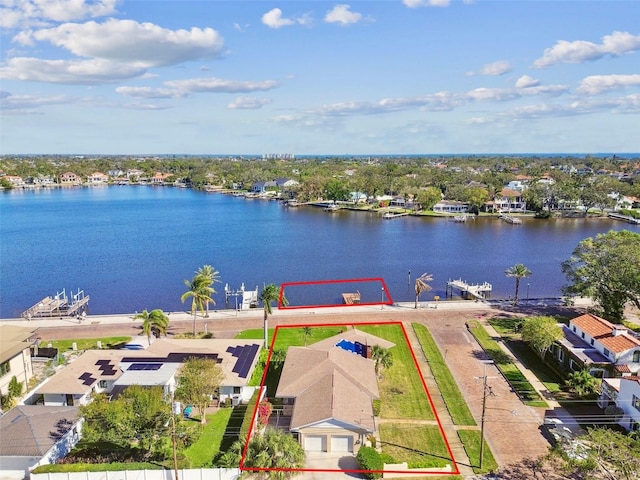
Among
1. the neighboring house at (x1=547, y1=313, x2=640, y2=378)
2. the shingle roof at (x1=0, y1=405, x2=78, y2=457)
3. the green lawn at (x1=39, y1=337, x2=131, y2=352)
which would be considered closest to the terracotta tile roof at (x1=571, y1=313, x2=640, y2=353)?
the neighboring house at (x1=547, y1=313, x2=640, y2=378)

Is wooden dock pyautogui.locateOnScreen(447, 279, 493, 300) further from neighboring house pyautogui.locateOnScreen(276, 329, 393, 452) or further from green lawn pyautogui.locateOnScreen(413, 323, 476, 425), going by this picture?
neighboring house pyautogui.locateOnScreen(276, 329, 393, 452)

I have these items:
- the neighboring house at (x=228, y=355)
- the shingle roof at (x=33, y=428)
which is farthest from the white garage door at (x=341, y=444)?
the shingle roof at (x=33, y=428)

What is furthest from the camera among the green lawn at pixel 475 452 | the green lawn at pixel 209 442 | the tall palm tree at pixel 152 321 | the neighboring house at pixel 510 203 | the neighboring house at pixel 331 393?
the neighboring house at pixel 510 203

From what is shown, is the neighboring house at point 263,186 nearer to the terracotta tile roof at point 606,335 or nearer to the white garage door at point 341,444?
the terracotta tile roof at point 606,335

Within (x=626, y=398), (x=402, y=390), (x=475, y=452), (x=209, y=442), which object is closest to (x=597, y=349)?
(x=626, y=398)

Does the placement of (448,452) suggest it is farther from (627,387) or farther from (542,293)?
(542,293)

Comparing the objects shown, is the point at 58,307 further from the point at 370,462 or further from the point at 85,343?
the point at 370,462
